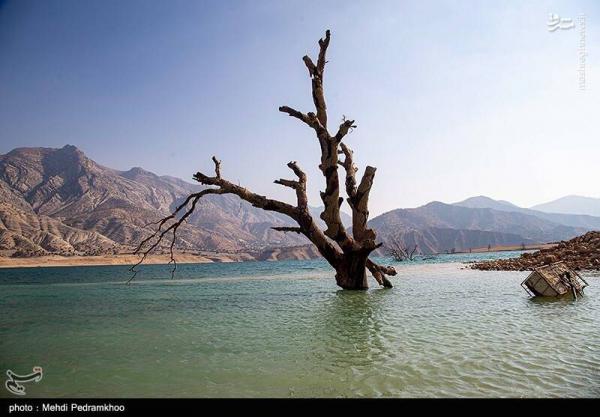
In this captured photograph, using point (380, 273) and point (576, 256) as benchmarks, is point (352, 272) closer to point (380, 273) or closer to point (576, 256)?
point (380, 273)

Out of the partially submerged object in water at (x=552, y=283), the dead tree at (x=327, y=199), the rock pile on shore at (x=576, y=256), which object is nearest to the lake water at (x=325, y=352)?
the partially submerged object in water at (x=552, y=283)

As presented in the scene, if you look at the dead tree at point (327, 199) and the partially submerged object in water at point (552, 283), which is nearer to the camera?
A: the partially submerged object in water at point (552, 283)

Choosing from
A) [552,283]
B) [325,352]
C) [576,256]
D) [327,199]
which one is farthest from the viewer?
[576,256]

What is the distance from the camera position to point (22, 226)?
161 m

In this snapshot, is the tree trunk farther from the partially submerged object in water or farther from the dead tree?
the partially submerged object in water

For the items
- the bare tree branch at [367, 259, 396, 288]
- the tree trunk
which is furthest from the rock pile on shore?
the tree trunk

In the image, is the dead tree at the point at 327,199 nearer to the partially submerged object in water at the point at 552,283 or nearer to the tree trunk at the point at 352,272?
the tree trunk at the point at 352,272

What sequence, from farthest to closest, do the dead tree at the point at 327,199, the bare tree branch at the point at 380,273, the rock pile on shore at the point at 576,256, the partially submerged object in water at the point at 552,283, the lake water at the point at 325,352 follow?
the rock pile on shore at the point at 576,256
the bare tree branch at the point at 380,273
the dead tree at the point at 327,199
the partially submerged object in water at the point at 552,283
the lake water at the point at 325,352

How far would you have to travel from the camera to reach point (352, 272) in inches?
835

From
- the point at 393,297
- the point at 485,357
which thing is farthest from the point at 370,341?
the point at 393,297

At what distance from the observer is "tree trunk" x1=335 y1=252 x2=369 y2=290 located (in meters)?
20.9

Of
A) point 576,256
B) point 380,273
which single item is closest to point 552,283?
point 380,273

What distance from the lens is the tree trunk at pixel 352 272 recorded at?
2089cm
